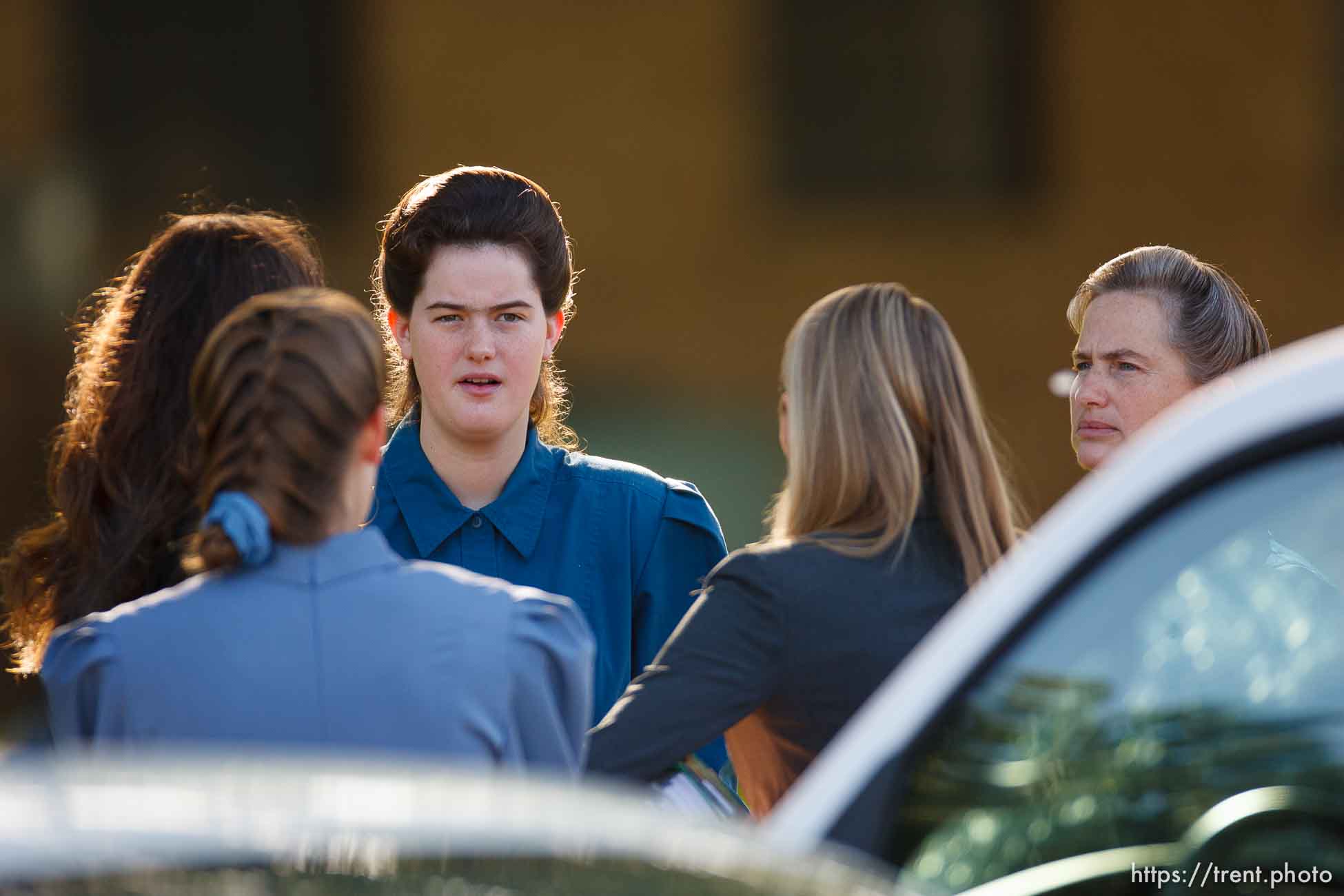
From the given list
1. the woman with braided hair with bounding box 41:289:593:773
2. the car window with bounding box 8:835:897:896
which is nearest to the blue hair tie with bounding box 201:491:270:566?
the woman with braided hair with bounding box 41:289:593:773

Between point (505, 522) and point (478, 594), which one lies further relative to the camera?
point (505, 522)

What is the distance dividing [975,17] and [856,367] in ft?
26.4

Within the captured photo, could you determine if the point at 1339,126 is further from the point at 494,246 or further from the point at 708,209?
the point at 494,246

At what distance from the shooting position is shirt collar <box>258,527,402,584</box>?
7.26 ft

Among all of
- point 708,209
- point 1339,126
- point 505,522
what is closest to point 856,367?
point 505,522

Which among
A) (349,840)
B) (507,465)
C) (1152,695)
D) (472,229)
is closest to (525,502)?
(507,465)

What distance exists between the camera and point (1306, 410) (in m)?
1.89

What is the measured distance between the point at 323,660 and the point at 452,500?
1290 millimetres

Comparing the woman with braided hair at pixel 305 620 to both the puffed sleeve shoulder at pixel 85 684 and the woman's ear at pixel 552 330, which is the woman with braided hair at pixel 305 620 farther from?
the woman's ear at pixel 552 330

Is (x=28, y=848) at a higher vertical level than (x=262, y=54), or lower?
lower

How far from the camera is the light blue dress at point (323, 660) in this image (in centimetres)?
214

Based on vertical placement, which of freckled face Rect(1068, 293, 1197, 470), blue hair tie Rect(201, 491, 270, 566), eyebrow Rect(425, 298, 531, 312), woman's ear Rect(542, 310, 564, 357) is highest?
eyebrow Rect(425, 298, 531, 312)

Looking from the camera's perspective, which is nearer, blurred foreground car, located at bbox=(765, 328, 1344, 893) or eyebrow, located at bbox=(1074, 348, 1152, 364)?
blurred foreground car, located at bbox=(765, 328, 1344, 893)

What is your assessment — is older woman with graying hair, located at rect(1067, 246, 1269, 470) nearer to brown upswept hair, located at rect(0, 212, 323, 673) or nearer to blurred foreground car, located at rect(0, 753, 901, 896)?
brown upswept hair, located at rect(0, 212, 323, 673)
